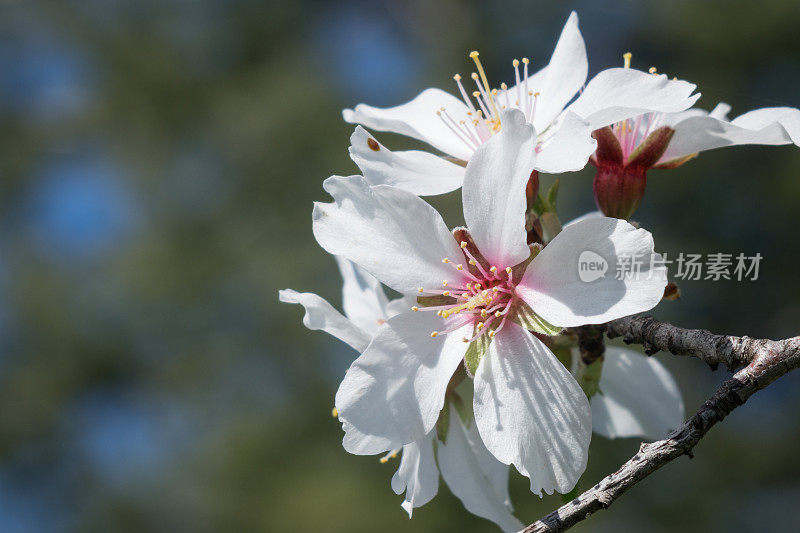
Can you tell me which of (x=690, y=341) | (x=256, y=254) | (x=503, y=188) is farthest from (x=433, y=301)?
(x=256, y=254)

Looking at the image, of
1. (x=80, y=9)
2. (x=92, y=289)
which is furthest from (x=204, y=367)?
(x=80, y=9)

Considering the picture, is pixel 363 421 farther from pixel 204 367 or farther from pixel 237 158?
pixel 237 158

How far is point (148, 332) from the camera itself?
15.7ft

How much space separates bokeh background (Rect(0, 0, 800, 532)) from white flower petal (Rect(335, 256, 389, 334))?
214 centimetres

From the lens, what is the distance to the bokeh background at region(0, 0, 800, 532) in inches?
151

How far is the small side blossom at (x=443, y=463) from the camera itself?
919mm

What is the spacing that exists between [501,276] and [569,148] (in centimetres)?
17

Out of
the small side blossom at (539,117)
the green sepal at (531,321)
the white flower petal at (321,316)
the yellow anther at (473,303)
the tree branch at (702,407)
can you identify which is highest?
the small side blossom at (539,117)

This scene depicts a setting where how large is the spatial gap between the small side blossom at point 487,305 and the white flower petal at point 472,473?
6.5 inches

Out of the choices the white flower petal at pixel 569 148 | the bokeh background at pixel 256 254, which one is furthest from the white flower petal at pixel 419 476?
the bokeh background at pixel 256 254

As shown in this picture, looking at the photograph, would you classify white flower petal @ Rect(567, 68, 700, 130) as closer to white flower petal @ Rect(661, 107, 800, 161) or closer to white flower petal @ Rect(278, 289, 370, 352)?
white flower petal @ Rect(661, 107, 800, 161)

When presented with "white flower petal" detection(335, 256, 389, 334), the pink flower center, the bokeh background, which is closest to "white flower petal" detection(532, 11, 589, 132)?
the pink flower center

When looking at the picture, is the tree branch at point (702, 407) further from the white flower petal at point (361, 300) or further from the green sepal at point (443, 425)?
the white flower petal at point (361, 300)

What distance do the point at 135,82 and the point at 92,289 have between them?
1.69 m
